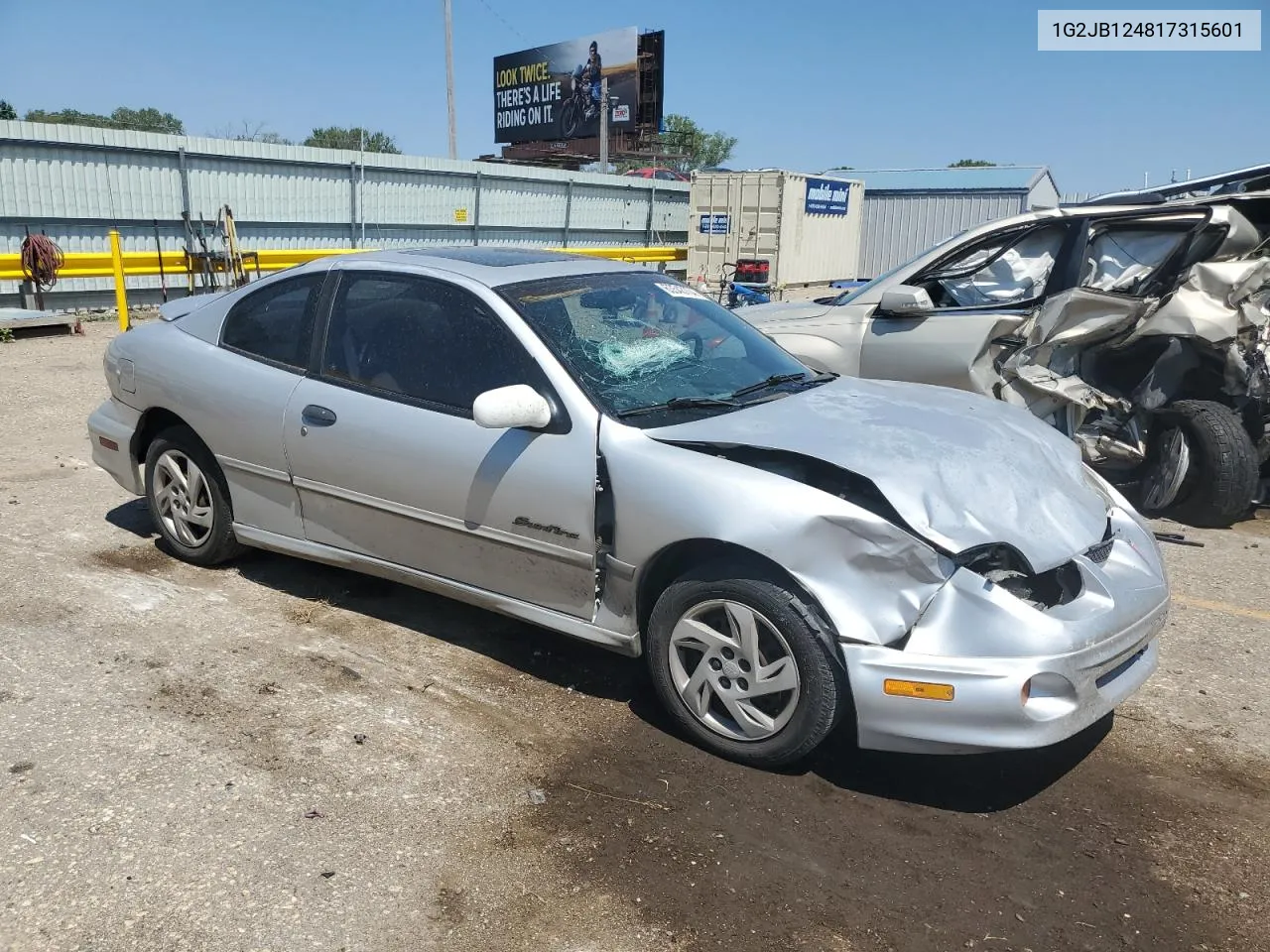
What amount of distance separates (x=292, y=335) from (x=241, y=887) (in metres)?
2.53

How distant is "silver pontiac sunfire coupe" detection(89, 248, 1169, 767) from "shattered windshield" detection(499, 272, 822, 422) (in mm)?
15

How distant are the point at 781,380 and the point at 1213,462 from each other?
A: 3552 mm

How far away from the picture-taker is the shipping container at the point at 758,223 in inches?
740

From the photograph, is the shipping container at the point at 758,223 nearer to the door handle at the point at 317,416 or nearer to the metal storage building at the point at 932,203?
the metal storage building at the point at 932,203

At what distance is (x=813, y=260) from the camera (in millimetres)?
20766

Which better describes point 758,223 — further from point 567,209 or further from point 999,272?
point 999,272

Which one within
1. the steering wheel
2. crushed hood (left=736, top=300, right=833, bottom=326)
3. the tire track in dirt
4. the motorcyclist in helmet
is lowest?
the tire track in dirt

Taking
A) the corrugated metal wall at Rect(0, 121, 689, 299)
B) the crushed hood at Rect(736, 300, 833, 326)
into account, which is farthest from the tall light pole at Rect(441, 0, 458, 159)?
the crushed hood at Rect(736, 300, 833, 326)

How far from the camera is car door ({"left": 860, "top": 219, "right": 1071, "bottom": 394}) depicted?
646cm

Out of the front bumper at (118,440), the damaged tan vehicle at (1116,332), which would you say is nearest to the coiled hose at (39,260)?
the front bumper at (118,440)

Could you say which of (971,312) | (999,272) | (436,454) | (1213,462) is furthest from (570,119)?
(436,454)

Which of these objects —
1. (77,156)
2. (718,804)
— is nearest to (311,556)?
(718,804)

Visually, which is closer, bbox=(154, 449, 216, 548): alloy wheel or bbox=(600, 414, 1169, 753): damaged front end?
bbox=(600, 414, 1169, 753): damaged front end

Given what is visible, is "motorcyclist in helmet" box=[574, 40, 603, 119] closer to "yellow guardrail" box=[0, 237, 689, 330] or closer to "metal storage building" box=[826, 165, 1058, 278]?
"metal storage building" box=[826, 165, 1058, 278]
